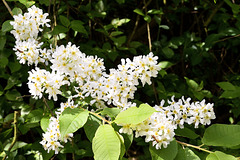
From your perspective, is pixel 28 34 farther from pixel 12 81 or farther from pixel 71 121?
pixel 71 121

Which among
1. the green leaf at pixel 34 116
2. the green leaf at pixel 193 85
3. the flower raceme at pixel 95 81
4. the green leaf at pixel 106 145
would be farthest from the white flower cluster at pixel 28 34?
the green leaf at pixel 193 85

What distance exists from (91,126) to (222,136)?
0.62 metres

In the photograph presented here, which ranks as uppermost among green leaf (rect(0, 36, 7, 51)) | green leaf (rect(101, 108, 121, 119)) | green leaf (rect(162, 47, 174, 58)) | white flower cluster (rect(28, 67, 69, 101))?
green leaf (rect(0, 36, 7, 51))

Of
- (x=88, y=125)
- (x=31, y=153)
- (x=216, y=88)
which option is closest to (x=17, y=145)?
(x=31, y=153)

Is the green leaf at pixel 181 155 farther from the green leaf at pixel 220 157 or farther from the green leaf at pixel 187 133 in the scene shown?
the green leaf at pixel 187 133

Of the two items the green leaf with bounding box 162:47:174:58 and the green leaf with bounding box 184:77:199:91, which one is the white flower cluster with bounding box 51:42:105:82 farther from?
the green leaf with bounding box 162:47:174:58

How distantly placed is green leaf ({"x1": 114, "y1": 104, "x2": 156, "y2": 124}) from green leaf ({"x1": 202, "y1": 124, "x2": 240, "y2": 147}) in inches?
15.8

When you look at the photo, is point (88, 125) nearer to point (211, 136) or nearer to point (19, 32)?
point (211, 136)

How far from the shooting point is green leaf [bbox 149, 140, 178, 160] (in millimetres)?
1070

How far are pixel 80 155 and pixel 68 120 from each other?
1.08 metres

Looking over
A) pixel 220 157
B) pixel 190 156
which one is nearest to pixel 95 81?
pixel 190 156

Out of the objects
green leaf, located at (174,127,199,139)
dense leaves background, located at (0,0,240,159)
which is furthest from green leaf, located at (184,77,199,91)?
green leaf, located at (174,127,199,139)

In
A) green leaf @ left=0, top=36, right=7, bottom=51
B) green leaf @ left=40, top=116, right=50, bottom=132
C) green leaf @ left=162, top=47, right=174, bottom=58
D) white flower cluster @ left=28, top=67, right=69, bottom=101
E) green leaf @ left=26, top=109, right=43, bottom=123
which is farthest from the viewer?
green leaf @ left=162, top=47, right=174, bottom=58

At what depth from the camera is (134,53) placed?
2471 mm
